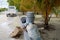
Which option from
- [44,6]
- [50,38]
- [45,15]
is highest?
[44,6]

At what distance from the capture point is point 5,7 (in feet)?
45.4

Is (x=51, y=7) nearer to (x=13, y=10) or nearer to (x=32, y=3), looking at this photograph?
(x=32, y=3)

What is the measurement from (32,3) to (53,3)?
37.2 inches

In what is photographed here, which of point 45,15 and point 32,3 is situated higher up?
point 32,3

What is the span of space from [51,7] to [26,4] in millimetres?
1187

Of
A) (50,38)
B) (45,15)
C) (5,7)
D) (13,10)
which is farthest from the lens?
(5,7)

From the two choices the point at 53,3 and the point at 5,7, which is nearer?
the point at 53,3

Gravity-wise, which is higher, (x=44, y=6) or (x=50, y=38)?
(x=44, y=6)

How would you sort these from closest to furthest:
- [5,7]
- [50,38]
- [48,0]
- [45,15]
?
1. [50,38]
2. [48,0]
3. [45,15]
4. [5,7]

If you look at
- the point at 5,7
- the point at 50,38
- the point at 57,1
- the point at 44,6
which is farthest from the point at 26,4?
the point at 5,7

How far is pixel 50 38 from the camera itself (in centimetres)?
530

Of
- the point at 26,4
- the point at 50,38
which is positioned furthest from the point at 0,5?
the point at 50,38

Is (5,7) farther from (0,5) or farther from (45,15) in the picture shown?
(45,15)

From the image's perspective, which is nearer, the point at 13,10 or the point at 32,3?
the point at 32,3
